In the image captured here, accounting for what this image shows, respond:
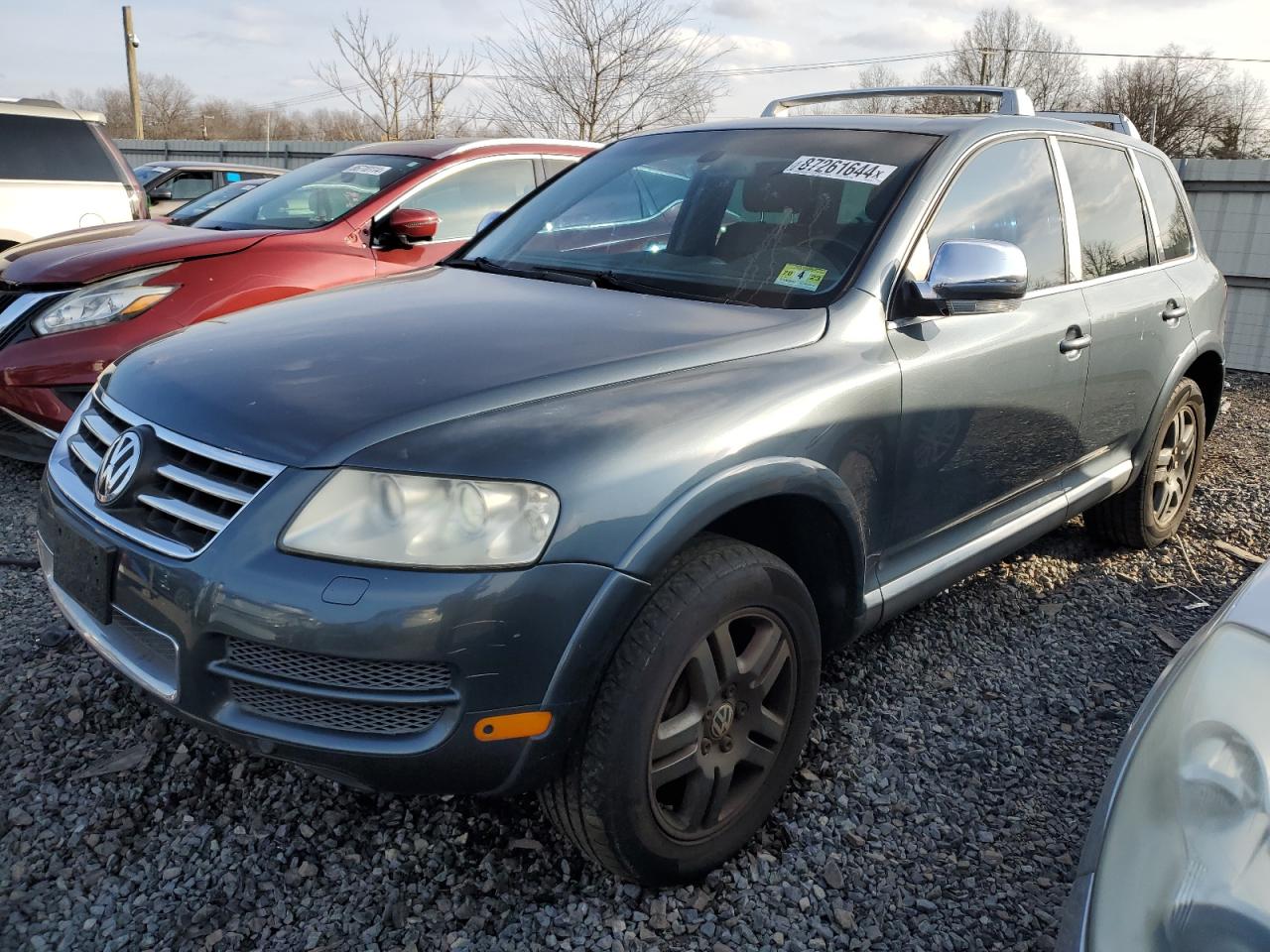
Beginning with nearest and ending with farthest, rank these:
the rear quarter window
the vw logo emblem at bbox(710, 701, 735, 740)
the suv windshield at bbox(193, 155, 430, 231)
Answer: the vw logo emblem at bbox(710, 701, 735, 740)
the suv windshield at bbox(193, 155, 430, 231)
the rear quarter window

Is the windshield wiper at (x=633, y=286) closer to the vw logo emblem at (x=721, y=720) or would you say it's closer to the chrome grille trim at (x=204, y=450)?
the vw logo emblem at (x=721, y=720)

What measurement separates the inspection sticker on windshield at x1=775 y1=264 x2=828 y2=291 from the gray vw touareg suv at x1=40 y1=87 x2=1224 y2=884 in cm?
1

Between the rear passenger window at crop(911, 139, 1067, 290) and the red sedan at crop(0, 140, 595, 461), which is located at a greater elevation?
the rear passenger window at crop(911, 139, 1067, 290)

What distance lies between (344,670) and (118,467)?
72 cm

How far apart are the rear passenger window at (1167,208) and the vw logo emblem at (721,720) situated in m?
2.93

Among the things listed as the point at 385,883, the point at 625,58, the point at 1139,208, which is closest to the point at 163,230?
the point at 385,883

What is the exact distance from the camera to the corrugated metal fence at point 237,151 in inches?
793

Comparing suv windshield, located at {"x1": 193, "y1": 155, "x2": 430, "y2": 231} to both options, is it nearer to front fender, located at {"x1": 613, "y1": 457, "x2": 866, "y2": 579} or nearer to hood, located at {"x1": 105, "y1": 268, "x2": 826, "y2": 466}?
hood, located at {"x1": 105, "y1": 268, "x2": 826, "y2": 466}

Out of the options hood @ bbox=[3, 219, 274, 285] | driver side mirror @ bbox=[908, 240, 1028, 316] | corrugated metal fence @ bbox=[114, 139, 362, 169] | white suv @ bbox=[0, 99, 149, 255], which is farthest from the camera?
→ corrugated metal fence @ bbox=[114, 139, 362, 169]

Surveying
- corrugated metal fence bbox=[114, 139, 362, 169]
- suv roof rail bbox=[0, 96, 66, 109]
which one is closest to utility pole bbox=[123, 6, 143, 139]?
corrugated metal fence bbox=[114, 139, 362, 169]

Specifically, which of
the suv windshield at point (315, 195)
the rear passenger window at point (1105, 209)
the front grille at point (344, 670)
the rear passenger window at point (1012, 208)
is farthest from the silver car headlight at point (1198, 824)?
the suv windshield at point (315, 195)

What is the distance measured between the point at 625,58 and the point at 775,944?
15.3m

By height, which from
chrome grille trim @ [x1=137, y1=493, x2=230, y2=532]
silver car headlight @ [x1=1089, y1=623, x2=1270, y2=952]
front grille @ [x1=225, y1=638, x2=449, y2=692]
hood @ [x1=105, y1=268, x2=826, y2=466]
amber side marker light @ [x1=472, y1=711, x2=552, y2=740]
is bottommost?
amber side marker light @ [x1=472, y1=711, x2=552, y2=740]

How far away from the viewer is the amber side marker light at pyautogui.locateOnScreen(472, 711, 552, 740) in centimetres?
179
